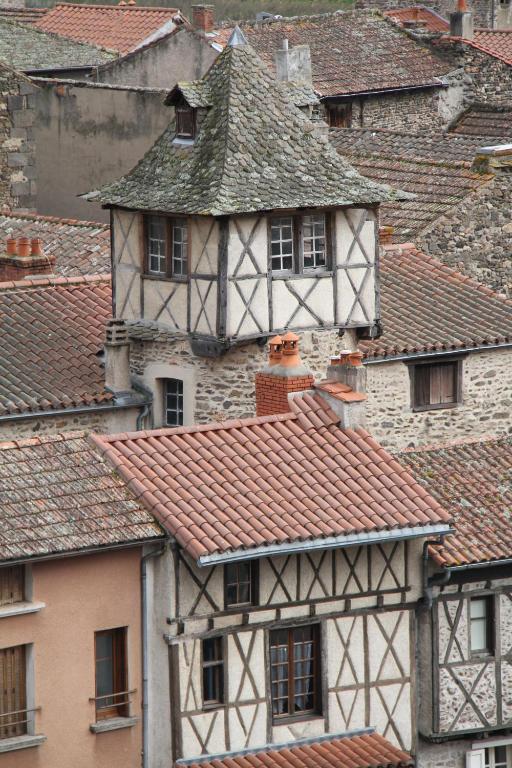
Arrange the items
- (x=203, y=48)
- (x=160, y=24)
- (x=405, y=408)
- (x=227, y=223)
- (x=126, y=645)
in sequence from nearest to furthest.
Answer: (x=126, y=645) < (x=227, y=223) < (x=405, y=408) < (x=203, y=48) < (x=160, y=24)

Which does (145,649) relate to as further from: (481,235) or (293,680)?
(481,235)

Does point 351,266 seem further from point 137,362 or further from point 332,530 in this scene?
point 332,530

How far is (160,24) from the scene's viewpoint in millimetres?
57844

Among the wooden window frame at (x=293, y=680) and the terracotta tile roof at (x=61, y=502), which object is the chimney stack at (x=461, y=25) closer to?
the wooden window frame at (x=293, y=680)

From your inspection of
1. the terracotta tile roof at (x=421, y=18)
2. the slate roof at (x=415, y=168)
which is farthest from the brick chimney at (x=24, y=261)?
the terracotta tile roof at (x=421, y=18)

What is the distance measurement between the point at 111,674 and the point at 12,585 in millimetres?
1806

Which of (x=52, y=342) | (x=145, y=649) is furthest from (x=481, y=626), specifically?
(x=52, y=342)

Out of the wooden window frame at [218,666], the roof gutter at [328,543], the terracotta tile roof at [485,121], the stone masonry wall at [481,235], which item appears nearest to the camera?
the roof gutter at [328,543]

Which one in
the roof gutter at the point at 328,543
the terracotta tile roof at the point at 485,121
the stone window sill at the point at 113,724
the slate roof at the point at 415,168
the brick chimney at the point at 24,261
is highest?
the terracotta tile roof at the point at 485,121

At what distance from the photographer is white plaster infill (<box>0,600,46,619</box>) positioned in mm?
26266

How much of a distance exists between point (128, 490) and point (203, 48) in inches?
1088

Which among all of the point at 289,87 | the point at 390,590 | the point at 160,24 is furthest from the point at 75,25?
the point at 390,590

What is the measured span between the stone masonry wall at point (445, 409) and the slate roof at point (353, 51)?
18.0m

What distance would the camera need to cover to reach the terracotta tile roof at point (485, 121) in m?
53.3
